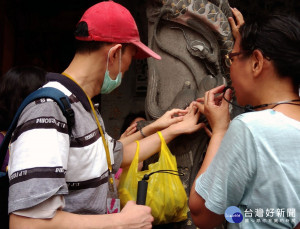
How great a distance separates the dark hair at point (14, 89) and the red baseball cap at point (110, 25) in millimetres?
804

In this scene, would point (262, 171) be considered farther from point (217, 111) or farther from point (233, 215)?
point (217, 111)

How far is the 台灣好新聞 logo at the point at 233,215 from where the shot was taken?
1.26m

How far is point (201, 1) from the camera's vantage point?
7.60ft

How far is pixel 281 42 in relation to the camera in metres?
1.28

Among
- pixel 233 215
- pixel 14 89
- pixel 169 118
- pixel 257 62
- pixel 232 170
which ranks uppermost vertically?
pixel 257 62

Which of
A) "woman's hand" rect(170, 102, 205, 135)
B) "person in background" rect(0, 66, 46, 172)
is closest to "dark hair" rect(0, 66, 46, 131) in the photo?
"person in background" rect(0, 66, 46, 172)

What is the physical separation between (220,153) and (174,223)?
106 centimetres

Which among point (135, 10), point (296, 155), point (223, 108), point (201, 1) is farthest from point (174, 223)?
point (135, 10)

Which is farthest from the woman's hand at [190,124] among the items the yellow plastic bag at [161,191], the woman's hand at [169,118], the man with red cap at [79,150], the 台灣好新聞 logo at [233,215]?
the 台灣好新聞 logo at [233,215]

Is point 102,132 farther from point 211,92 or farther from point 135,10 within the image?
point 135,10

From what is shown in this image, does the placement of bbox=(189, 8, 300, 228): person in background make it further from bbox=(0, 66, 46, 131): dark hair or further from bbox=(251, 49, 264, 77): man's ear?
bbox=(0, 66, 46, 131): dark hair

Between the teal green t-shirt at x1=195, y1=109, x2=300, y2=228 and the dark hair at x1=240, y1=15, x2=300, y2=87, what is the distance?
0.19 meters

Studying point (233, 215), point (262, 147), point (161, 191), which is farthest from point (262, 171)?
point (161, 191)

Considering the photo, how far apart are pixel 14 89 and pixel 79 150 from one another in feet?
3.53
